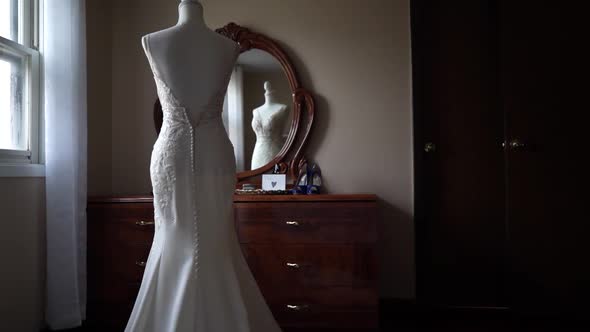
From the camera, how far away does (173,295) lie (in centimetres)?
133

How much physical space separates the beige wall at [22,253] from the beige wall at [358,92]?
517mm

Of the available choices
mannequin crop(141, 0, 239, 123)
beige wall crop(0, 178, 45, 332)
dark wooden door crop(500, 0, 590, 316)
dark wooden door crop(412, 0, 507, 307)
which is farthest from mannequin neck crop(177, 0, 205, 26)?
dark wooden door crop(500, 0, 590, 316)

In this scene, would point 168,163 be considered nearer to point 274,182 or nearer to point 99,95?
point 274,182

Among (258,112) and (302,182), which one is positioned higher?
(258,112)

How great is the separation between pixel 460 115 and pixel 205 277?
179cm

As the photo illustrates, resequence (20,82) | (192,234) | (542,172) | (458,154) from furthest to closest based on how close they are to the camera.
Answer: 1. (458,154)
2. (542,172)
3. (20,82)
4. (192,234)

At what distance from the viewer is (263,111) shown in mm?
2383

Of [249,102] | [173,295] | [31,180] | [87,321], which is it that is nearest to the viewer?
[173,295]

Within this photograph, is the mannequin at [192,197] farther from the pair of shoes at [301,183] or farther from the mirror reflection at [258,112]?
the mirror reflection at [258,112]

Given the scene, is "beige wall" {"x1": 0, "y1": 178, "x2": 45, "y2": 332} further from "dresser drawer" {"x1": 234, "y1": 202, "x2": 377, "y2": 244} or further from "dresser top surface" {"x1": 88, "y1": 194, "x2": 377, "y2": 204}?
"dresser drawer" {"x1": 234, "y1": 202, "x2": 377, "y2": 244}

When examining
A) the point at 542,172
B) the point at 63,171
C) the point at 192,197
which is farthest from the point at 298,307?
the point at 542,172

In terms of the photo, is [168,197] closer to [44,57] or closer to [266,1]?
[44,57]

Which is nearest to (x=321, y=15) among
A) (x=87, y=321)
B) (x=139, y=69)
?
(x=139, y=69)

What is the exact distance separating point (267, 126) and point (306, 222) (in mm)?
775
